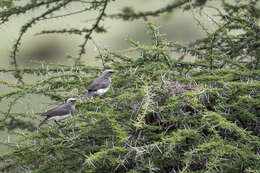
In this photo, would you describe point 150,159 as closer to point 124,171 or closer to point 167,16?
point 124,171

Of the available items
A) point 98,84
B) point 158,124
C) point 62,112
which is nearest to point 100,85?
point 98,84

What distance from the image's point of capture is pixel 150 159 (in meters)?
2.95

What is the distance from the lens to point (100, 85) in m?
4.12

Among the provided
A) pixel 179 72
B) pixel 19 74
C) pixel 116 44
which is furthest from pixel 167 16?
pixel 116 44

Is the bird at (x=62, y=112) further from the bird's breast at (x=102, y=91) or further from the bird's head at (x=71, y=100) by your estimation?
the bird's breast at (x=102, y=91)

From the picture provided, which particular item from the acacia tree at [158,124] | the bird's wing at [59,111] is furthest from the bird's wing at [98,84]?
the bird's wing at [59,111]

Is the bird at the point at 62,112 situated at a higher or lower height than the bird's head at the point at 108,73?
lower

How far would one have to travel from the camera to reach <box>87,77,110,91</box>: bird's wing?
4.02m

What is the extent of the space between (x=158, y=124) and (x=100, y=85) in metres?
0.96

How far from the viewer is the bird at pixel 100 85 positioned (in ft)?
13.1

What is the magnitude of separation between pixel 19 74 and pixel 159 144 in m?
2.17

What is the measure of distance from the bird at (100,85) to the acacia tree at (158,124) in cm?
12

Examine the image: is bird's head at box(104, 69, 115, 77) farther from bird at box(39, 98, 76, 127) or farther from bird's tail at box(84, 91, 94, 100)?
bird at box(39, 98, 76, 127)

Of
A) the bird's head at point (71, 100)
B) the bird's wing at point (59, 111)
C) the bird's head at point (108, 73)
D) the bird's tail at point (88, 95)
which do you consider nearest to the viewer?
the bird's head at point (71, 100)
